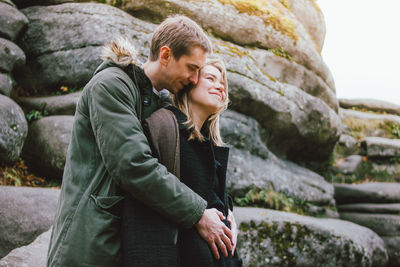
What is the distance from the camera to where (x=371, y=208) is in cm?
1065

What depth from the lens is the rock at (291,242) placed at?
6719mm

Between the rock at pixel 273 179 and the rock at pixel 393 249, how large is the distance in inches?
75.0

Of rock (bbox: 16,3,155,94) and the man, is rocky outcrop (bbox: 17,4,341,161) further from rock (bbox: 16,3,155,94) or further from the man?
the man

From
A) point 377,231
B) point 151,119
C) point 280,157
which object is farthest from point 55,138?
point 377,231

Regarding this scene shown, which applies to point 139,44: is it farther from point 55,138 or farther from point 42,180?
point 42,180

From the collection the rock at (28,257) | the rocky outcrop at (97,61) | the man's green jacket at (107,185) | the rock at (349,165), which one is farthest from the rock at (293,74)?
the man's green jacket at (107,185)

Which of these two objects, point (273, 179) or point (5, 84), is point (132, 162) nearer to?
point (5, 84)

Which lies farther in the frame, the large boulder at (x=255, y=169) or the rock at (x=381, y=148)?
the rock at (x=381, y=148)

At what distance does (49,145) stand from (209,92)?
5.19 metres

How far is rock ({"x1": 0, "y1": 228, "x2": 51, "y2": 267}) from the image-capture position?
3.67 meters

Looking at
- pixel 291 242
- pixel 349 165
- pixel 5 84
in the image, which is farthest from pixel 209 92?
pixel 349 165

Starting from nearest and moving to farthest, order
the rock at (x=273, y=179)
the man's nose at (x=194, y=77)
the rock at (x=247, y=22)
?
the man's nose at (x=194, y=77) → the rock at (x=273, y=179) → the rock at (x=247, y=22)

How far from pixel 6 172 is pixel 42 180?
77cm

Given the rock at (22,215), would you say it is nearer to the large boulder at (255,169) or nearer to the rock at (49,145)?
the rock at (49,145)
